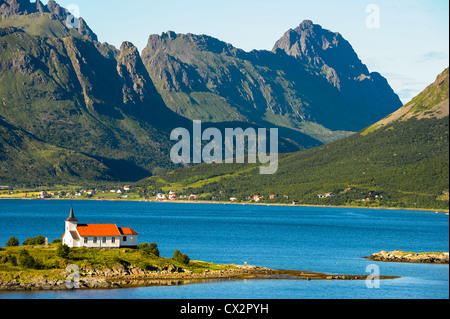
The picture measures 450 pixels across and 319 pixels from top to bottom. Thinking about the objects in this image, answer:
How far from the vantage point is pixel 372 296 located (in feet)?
343

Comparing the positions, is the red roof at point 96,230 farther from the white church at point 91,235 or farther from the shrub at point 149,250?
the shrub at point 149,250

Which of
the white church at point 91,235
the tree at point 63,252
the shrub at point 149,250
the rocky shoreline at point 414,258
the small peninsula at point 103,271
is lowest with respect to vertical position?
the rocky shoreline at point 414,258

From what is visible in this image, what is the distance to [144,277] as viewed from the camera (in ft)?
362

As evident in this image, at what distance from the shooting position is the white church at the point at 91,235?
11538 cm

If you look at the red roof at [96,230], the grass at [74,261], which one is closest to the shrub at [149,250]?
the grass at [74,261]

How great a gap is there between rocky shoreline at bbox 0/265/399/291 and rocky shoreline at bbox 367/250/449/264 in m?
22.4

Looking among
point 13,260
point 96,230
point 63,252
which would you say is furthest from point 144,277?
point 13,260

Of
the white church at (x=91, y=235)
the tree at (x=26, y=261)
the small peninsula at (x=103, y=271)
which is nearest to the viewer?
the small peninsula at (x=103, y=271)

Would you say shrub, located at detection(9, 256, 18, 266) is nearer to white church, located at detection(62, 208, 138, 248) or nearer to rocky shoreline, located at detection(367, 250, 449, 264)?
white church, located at detection(62, 208, 138, 248)

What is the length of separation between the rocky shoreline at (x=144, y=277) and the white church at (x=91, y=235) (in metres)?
8.04

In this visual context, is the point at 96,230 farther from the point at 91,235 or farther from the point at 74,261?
the point at 74,261

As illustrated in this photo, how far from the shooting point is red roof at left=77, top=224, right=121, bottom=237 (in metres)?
116

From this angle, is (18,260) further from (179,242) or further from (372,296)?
(179,242)
